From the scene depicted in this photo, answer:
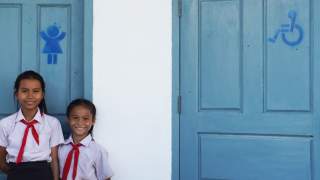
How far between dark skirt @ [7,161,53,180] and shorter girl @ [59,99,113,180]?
0.47 feet

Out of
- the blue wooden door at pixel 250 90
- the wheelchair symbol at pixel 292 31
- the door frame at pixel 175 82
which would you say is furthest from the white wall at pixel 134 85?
the wheelchair symbol at pixel 292 31

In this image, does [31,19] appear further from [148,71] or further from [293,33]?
[293,33]

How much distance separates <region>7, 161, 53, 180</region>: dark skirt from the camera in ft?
→ 10.9

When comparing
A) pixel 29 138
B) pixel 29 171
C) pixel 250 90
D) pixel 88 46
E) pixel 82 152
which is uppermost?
pixel 88 46

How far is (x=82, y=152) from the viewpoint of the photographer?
3.47 meters

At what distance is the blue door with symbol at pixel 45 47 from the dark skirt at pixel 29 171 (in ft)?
1.36

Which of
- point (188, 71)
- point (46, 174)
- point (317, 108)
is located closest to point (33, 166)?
point (46, 174)

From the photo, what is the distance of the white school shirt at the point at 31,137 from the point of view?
3.39m

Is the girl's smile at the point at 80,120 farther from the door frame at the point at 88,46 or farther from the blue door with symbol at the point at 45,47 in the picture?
the blue door with symbol at the point at 45,47

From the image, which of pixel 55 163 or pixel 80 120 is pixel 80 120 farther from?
pixel 55 163

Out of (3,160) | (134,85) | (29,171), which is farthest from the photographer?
(134,85)

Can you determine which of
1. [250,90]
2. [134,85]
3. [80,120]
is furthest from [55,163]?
[250,90]

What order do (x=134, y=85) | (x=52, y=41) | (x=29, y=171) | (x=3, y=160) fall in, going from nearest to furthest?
(x=29, y=171) < (x=3, y=160) < (x=134, y=85) < (x=52, y=41)

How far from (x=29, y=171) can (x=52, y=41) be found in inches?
41.5
